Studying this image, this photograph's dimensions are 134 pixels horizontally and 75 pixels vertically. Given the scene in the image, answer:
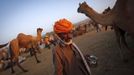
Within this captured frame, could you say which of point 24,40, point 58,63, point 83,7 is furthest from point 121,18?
point 24,40

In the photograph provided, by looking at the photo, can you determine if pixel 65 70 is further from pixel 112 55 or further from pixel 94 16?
pixel 94 16

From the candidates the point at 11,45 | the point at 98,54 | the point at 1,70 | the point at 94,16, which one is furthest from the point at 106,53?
the point at 1,70

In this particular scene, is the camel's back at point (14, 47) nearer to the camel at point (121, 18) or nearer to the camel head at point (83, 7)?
the camel head at point (83, 7)

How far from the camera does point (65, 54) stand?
190 inches

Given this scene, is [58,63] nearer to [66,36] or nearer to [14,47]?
[66,36]

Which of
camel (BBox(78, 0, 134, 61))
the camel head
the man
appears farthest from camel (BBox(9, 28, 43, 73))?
the man

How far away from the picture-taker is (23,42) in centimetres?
1764

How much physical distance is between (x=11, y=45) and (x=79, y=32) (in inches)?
587

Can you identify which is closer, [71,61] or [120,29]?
[71,61]

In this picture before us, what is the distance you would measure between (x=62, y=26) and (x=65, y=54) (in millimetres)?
454

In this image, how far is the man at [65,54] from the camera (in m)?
4.81

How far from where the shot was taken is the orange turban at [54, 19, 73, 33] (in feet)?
15.8

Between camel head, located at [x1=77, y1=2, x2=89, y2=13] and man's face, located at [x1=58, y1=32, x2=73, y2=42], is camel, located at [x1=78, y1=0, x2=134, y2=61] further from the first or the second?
man's face, located at [x1=58, y1=32, x2=73, y2=42]

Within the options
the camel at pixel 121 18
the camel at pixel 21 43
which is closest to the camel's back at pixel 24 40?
the camel at pixel 21 43
